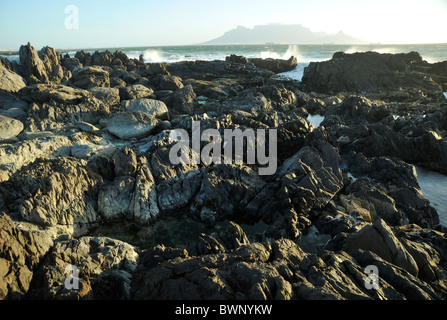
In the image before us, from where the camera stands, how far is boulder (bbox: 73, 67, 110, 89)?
38062 millimetres

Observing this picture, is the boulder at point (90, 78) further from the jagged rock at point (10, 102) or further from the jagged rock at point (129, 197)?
the jagged rock at point (129, 197)

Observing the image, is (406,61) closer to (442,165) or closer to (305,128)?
(442,165)

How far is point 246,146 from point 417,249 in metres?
13.1

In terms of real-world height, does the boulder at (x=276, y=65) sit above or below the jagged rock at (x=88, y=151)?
above

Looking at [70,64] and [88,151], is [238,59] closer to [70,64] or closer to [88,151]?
[70,64]

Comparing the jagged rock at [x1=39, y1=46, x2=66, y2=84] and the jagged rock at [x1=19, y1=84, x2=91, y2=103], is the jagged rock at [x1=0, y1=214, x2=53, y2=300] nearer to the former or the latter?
the jagged rock at [x1=19, y1=84, x2=91, y2=103]

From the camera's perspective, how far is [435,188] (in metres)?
19.7

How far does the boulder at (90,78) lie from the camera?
38062 mm

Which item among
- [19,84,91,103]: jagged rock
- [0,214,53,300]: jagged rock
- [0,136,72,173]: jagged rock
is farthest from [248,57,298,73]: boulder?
[0,214,53,300]: jagged rock

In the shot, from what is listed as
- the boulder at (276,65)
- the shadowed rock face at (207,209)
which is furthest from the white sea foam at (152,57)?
the shadowed rock face at (207,209)

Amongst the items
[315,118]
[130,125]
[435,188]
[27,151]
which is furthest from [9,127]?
[315,118]

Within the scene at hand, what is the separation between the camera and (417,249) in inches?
436

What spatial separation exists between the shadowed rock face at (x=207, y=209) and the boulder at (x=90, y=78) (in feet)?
19.9

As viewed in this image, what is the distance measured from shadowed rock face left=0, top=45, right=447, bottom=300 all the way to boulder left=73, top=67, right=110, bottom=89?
19.9ft
